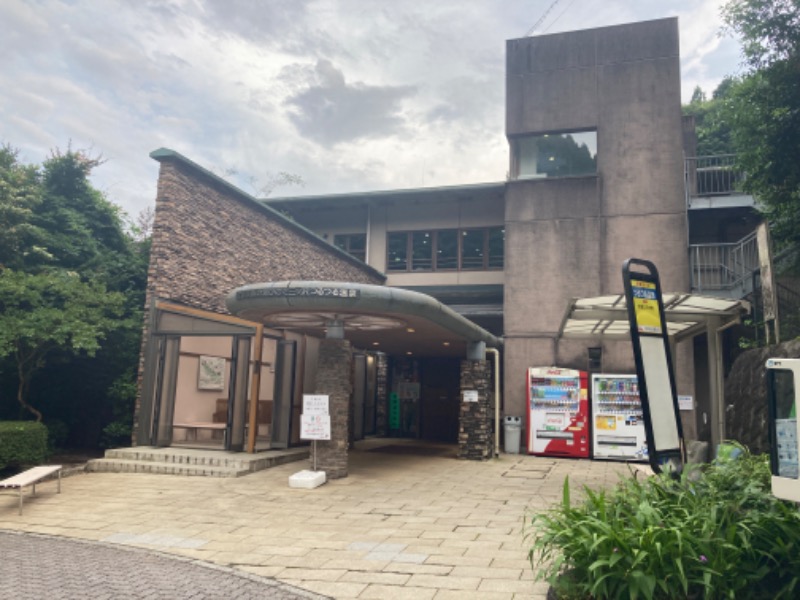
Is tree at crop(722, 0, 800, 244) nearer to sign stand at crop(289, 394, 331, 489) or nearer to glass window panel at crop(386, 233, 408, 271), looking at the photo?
sign stand at crop(289, 394, 331, 489)

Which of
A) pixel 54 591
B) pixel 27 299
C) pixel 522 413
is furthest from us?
pixel 522 413

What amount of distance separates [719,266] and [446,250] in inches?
326

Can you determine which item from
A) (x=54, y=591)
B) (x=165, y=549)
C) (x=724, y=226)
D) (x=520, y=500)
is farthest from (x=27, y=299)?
(x=724, y=226)

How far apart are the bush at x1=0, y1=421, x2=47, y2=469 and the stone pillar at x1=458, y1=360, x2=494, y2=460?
8089 mm

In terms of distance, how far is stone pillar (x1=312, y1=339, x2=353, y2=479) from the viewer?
997cm

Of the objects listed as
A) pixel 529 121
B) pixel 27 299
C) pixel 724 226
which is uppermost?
pixel 529 121

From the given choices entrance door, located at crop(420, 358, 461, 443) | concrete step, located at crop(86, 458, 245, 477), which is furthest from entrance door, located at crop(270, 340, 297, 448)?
entrance door, located at crop(420, 358, 461, 443)

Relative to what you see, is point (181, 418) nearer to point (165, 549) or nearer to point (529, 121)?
point (165, 549)

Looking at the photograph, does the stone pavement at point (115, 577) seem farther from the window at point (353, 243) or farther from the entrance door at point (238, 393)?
the window at point (353, 243)

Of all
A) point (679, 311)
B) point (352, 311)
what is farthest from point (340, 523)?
point (679, 311)

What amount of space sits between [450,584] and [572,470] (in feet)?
25.5

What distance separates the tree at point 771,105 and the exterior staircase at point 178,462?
A: 1083 cm

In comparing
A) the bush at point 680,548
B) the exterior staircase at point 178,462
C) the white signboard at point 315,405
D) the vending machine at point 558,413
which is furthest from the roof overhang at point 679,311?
the exterior staircase at point 178,462

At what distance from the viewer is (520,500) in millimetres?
8422
